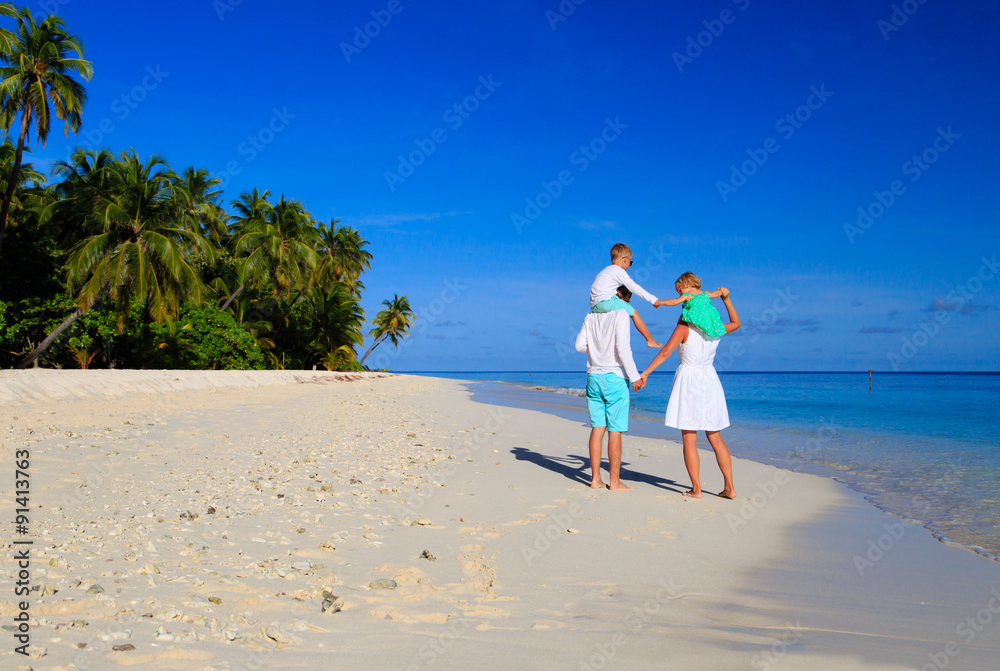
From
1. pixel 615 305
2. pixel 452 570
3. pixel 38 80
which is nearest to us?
pixel 452 570

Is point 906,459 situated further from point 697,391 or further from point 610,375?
point 610,375

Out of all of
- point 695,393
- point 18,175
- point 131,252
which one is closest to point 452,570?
point 695,393

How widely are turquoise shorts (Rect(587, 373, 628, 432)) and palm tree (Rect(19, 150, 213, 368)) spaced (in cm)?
2119

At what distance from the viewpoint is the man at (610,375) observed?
16.9 feet

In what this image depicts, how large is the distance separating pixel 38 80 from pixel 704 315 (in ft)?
80.9

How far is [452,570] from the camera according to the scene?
3.05 metres

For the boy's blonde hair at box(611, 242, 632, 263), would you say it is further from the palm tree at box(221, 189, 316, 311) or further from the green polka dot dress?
the palm tree at box(221, 189, 316, 311)

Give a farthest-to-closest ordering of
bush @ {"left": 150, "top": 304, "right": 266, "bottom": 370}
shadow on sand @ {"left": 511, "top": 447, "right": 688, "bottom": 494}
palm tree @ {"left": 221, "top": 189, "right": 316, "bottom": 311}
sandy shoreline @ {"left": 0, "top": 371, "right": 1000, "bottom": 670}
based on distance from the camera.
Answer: palm tree @ {"left": 221, "top": 189, "right": 316, "bottom": 311} → bush @ {"left": 150, "top": 304, "right": 266, "bottom": 370} → shadow on sand @ {"left": 511, "top": 447, "right": 688, "bottom": 494} → sandy shoreline @ {"left": 0, "top": 371, "right": 1000, "bottom": 670}

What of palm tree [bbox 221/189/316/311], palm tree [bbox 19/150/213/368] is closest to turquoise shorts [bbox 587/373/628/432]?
palm tree [bbox 19/150/213/368]

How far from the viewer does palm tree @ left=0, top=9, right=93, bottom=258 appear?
18948 millimetres

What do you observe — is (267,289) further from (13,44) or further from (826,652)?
(826,652)

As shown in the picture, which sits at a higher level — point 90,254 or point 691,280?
point 90,254

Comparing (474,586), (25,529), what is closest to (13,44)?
(25,529)

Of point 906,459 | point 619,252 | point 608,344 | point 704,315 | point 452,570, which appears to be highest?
point 619,252
